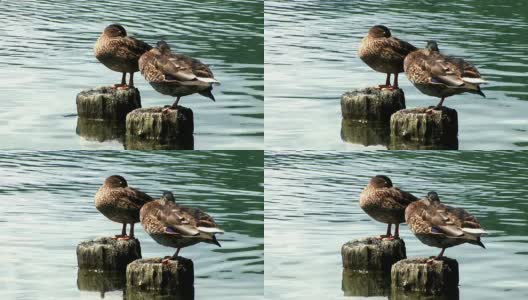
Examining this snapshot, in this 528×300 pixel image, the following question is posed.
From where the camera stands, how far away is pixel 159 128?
19.6 m

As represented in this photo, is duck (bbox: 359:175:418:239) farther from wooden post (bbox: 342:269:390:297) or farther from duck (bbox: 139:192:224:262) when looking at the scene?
duck (bbox: 139:192:224:262)

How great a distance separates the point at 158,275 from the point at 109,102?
4.22 m

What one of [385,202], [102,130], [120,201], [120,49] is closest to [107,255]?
[120,201]

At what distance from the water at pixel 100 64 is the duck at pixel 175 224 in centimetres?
329

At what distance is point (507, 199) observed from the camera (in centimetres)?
2214

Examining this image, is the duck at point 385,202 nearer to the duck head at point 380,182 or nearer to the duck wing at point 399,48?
the duck head at point 380,182

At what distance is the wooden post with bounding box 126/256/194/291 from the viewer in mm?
16938

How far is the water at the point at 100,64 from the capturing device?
71.3ft

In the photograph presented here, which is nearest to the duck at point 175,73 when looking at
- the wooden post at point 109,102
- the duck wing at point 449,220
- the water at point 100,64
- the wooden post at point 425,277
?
the wooden post at point 109,102

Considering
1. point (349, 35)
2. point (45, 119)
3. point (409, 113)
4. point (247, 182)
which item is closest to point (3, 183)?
point (45, 119)

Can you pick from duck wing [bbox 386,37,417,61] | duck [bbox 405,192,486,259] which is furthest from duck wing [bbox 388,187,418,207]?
duck wing [bbox 386,37,417,61]

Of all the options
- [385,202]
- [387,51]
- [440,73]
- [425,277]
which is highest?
[440,73]

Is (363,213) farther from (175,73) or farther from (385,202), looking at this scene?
(175,73)

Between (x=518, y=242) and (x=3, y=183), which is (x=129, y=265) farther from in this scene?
(x=3, y=183)
